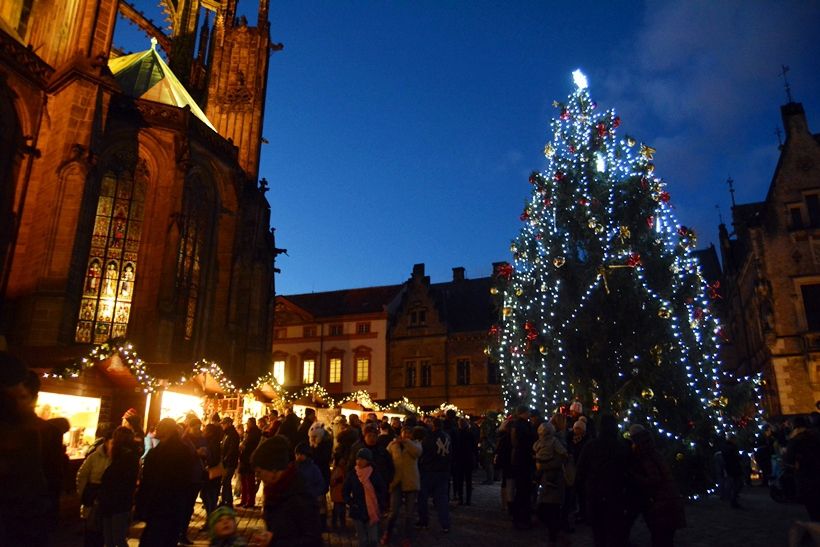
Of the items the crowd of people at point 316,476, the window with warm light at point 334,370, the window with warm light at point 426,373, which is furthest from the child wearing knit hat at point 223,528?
the window with warm light at point 334,370

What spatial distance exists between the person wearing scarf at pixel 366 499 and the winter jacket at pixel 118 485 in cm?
263

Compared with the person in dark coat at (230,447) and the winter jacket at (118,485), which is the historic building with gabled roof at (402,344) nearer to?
the person in dark coat at (230,447)

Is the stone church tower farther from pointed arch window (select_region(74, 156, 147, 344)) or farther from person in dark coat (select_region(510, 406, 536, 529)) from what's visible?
person in dark coat (select_region(510, 406, 536, 529))

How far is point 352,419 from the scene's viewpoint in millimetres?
10930

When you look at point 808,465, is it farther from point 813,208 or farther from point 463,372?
point 463,372

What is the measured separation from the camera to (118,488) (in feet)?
19.7

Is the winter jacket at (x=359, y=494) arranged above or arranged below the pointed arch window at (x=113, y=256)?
below

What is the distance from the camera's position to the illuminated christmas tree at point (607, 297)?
44.0 feet

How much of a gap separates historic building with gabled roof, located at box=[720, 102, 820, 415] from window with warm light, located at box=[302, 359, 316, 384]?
29144mm

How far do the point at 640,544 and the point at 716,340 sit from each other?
756cm

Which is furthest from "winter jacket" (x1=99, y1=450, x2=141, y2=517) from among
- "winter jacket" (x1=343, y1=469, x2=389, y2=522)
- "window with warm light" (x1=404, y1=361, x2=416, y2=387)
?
"window with warm light" (x1=404, y1=361, x2=416, y2=387)

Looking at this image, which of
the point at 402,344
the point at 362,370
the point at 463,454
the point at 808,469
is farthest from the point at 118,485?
the point at 362,370

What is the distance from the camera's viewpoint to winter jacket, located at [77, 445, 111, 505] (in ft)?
21.4

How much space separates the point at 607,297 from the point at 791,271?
18020 mm
